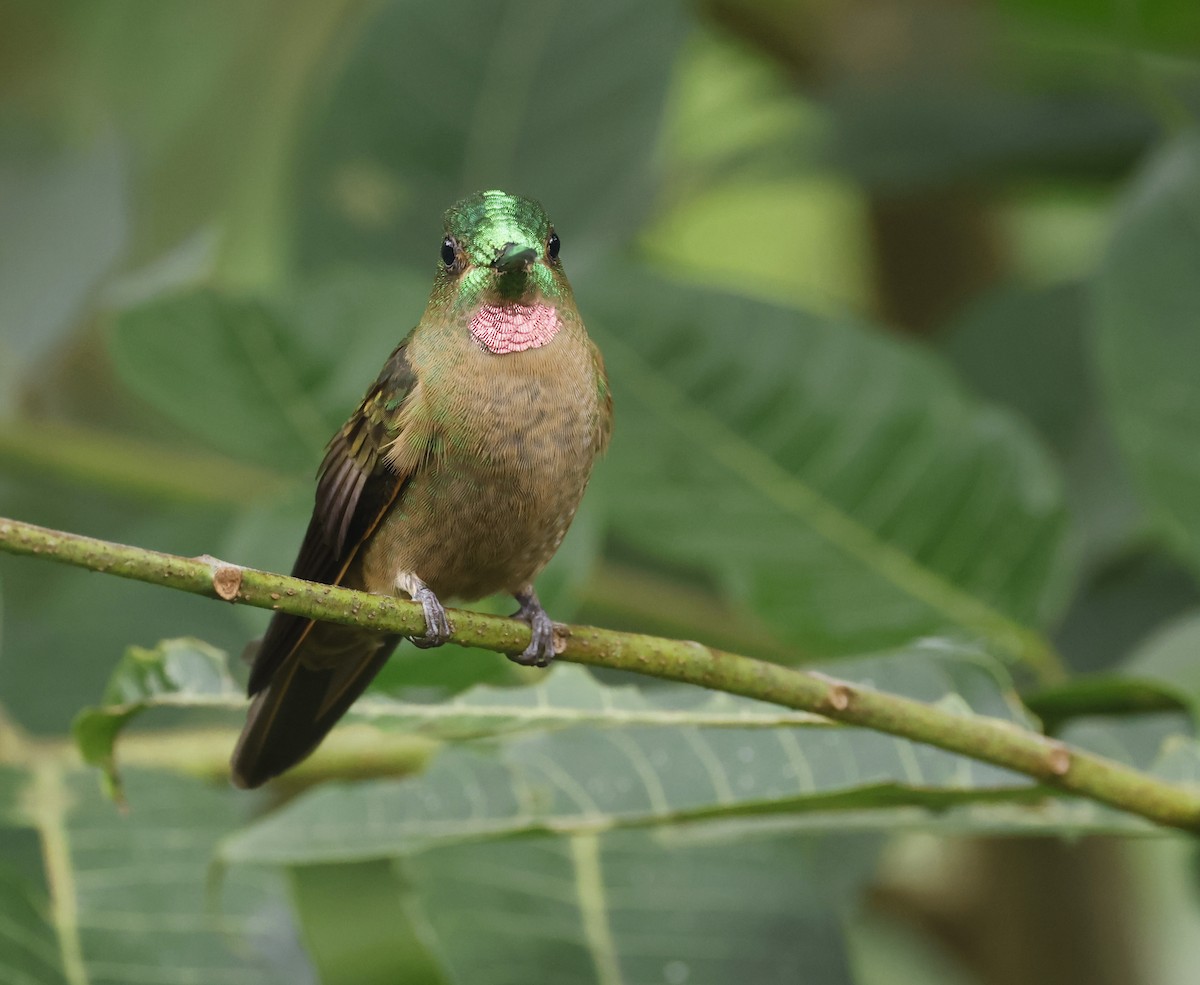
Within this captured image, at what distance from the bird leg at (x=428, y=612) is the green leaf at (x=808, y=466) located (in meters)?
0.81

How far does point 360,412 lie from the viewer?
201 cm

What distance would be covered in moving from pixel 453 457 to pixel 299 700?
392mm

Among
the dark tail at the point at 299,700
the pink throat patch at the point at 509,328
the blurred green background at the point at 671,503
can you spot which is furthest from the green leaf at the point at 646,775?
the pink throat patch at the point at 509,328

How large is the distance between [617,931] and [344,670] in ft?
2.05

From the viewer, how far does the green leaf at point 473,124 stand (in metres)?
3.51

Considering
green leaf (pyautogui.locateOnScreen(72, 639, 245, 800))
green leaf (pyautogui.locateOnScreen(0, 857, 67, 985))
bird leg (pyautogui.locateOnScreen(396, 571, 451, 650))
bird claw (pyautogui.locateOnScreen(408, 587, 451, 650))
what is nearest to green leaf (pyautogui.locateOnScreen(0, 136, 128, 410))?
green leaf (pyautogui.locateOnScreen(0, 857, 67, 985))

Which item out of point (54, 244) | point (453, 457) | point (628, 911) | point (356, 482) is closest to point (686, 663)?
point (453, 457)

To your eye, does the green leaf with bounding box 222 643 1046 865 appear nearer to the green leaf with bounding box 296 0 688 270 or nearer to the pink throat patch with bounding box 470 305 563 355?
the pink throat patch with bounding box 470 305 563 355

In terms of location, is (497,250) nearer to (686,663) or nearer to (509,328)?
(509,328)

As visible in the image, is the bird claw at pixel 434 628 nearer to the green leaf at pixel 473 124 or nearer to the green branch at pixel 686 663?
the green branch at pixel 686 663

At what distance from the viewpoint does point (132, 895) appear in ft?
7.22

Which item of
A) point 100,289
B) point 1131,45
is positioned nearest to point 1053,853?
point 1131,45

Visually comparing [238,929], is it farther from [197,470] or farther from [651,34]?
[651,34]

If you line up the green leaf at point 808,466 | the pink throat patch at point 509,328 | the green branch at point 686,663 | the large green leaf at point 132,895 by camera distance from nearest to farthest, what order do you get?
the green branch at point 686,663
the pink throat patch at point 509,328
the large green leaf at point 132,895
the green leaf at point 808,466
